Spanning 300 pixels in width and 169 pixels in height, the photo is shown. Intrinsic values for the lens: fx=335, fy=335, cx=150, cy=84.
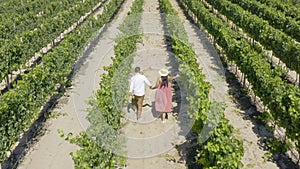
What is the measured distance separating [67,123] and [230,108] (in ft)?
16.7

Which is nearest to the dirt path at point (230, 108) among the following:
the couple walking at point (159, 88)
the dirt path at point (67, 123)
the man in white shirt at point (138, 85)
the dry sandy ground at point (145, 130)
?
the dry sandy ground at point (145, 130)

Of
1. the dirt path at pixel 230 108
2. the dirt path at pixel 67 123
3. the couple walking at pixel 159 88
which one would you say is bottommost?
the dirt path at pixel 67 123

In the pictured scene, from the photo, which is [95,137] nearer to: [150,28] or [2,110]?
[2,110]

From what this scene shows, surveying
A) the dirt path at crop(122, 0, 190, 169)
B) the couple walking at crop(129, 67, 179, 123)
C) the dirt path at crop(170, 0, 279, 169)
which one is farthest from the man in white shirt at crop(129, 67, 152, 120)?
the dirt path at crop(170, 0, 279, 169)

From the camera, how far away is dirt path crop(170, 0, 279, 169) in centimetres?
808

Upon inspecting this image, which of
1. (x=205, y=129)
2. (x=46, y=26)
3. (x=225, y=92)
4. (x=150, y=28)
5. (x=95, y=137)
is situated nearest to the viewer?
(x=95, y=137)

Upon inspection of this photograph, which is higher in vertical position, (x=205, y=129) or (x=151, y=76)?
(x=205, y=129)

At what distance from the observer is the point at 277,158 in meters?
8.08

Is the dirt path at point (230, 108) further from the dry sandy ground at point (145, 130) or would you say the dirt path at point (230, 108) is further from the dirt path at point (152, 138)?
the dirt path at point (152, 138)

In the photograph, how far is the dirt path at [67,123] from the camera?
26.2ft

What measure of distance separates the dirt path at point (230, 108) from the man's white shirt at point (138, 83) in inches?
113

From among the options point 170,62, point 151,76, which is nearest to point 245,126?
point 151,76

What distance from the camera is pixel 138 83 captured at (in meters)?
9.05

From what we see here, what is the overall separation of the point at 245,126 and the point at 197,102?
2236 mm
